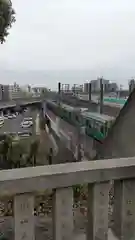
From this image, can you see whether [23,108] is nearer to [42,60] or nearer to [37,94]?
[37,94]

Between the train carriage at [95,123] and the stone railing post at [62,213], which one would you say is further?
the train carriage at [95,123]

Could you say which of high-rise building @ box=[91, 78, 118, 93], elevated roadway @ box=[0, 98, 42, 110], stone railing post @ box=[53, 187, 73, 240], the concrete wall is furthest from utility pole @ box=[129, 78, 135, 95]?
stone railing post @ box=[53, 187, 73, 240]

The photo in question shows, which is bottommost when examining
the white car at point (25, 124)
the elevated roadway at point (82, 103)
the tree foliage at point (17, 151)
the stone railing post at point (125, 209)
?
the tree foliage at point (17, 151)

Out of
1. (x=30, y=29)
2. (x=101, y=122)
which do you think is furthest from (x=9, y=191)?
(x=30, y=29)

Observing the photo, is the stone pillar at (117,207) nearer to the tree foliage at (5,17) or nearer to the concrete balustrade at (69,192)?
the concrete balustrade at (69,192)

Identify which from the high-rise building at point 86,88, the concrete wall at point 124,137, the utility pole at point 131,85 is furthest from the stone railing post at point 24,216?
the high-rise building at point 86,88
